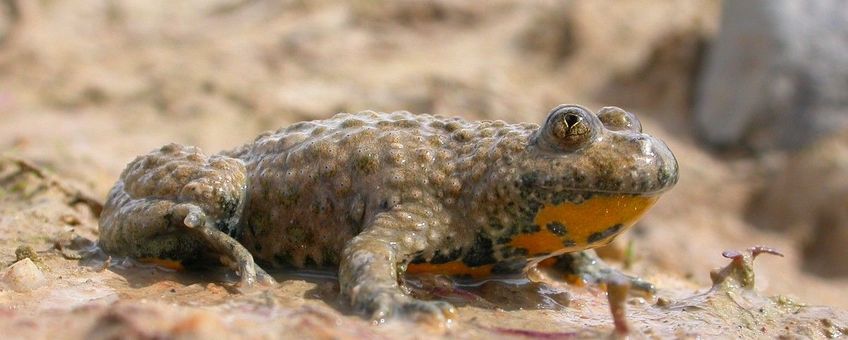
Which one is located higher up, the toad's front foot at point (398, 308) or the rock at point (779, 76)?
the rock at point (779, 76)

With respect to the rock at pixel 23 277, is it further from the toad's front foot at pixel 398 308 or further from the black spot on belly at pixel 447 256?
A: the black spot on belly at pixel 447 256

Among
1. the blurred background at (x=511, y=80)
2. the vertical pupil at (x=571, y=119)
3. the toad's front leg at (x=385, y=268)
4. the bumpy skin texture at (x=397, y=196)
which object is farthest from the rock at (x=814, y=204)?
the toad's front leg at (x=385, y=268)

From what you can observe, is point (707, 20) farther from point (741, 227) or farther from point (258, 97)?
point (258, 97)

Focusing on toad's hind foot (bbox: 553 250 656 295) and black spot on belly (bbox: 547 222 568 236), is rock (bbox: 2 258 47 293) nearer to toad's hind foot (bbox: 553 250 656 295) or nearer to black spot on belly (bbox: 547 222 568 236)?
black spot on belly (bbox: 547 222 568 236)

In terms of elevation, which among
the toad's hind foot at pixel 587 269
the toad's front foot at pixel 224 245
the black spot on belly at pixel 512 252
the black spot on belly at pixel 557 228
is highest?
the toad's hind foot at pixel 587 269

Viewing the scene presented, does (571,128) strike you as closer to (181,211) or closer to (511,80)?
(181,211)

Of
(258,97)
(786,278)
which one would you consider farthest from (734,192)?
(258,97)
